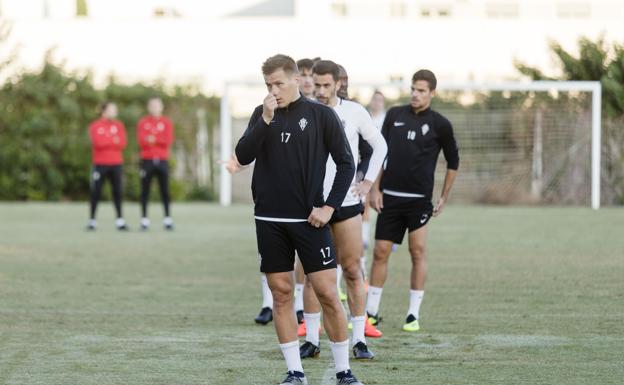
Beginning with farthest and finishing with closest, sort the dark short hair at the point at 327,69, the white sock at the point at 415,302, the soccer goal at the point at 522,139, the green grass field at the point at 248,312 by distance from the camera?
the soccer goal at the point at 522,139 < the white sock at the point at 415,302 < the dark short hair at the point at 327,69 < the green grass field at the point at 248,312

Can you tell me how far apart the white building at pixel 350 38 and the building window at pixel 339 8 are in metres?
0.03

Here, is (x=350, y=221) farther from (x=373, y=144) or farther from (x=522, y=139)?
(x=522, y=139)

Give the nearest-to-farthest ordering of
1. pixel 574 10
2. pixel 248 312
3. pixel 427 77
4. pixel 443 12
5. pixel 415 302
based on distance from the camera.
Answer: pixel 427 77 < pixel 415 302 < pixel 248 312 < pixel 574 10 < pixel 443 12

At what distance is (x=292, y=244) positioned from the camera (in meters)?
6.94

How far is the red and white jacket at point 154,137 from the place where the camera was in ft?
64.8

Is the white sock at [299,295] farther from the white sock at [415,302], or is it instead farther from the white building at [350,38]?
the white building at [350,38]

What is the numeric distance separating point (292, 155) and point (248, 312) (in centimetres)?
386

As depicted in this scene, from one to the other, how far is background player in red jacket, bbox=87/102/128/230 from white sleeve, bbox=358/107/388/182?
11715mm

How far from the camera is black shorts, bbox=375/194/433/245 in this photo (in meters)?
9.42

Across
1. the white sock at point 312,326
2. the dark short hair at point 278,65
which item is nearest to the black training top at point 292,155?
the dark short hair at point 278,65

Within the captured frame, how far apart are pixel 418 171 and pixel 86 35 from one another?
1125 inches

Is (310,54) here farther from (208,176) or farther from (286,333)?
(286,333)

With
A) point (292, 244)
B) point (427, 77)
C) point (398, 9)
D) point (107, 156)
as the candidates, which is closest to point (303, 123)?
point (292, 244)

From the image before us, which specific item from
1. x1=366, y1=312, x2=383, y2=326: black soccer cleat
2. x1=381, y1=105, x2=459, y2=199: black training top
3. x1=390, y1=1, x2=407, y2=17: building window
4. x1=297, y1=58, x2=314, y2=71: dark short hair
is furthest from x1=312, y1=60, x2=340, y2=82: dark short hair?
x1=390, y1=1, x2=407, y2=17: building window
